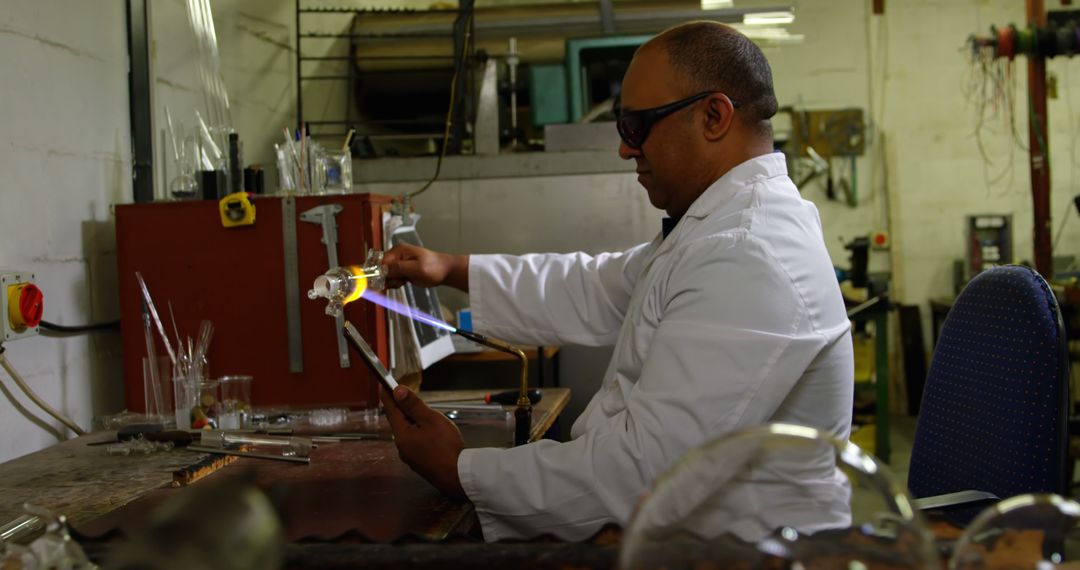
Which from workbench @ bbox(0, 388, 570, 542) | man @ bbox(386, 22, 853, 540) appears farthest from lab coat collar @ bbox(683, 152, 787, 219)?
workbench @ bbox(0, 388, 570, 542)

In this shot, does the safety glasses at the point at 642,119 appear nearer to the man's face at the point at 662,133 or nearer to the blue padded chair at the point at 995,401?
the man's face at the point at 662,133

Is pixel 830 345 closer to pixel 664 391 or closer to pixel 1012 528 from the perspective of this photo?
pixel 664 391

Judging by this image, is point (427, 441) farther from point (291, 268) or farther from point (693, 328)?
point (291, 268)

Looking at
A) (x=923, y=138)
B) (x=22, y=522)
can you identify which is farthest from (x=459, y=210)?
(x=923, y=138)

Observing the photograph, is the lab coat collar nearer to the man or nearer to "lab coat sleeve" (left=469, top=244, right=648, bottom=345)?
the man

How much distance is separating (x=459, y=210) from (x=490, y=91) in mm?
525

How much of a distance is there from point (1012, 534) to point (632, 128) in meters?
1.10

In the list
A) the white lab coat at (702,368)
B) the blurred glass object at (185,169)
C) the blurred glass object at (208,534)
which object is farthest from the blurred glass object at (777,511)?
the blurred glass object at (185,169)

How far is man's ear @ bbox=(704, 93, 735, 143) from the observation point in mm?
1499

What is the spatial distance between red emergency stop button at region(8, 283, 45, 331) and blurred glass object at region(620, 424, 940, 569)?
5.19 ft

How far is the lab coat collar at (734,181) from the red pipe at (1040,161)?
2834 mm

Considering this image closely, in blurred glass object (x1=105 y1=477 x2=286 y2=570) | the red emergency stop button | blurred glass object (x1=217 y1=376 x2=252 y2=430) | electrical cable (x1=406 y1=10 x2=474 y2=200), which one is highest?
electrical cable (x1=406 y1=10 x2=474 y2=200)

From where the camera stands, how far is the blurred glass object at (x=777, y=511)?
0.53 metres

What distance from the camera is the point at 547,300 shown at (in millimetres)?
2062
